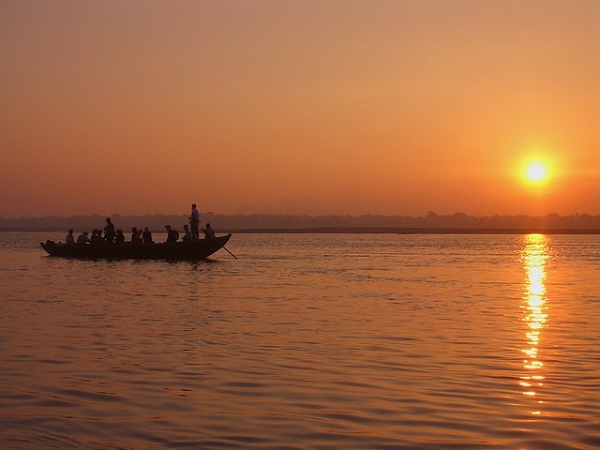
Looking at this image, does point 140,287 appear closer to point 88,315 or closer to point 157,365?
point 88,315

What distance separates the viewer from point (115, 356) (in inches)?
512

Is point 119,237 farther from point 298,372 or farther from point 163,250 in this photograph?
point 298,372

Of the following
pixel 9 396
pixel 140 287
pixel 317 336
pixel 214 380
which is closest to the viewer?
pixel 9 396

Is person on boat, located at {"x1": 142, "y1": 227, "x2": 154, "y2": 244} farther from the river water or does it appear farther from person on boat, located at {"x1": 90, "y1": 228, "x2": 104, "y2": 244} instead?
the river water

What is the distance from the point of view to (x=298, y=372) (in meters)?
11.7

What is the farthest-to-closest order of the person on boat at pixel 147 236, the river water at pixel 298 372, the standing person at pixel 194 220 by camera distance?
the person on boat at pixel 147 236
the standing person at pixel 194 220
the river water at pixel 298 372

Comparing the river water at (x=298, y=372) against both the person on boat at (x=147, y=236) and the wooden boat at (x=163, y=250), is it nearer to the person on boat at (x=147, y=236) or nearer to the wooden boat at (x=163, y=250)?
the wooden boat at (x=163, y=250)

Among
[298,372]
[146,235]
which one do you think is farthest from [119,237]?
[298,372]

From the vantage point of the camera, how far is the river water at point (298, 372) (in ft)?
27.5

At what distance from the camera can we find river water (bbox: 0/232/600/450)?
27.5ft

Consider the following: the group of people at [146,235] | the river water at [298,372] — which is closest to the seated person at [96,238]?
the group of people at [146,235]

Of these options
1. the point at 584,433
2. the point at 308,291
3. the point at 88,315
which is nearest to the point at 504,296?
the point at 308,291

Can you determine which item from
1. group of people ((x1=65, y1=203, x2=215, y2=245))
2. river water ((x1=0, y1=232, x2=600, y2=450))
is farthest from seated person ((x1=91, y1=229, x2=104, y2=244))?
river water ((x1=0, y1=232, x2=600, y2=450))

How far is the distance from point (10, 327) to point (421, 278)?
21.7 meters
